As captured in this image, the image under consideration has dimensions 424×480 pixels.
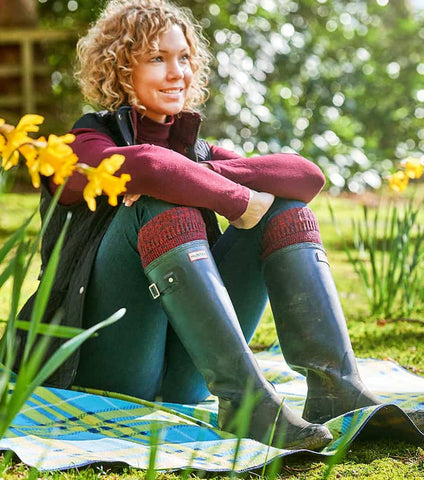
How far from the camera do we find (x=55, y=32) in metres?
7.74

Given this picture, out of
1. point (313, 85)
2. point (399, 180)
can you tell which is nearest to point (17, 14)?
point (313, 85)

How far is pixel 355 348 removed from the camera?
2.71m

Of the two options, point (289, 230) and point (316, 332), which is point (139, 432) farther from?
point (289, 230)

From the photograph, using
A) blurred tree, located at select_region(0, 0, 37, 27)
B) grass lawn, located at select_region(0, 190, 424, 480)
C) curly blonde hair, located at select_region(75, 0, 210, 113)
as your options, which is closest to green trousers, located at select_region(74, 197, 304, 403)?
grass lawn, located at select_region(0, 190, 424, 480)

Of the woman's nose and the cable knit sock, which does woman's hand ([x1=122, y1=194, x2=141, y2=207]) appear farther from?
the woman's nose

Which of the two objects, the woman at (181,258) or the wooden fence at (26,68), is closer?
the woman at (181,258)

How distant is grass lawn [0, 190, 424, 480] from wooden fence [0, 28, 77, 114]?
233 cm

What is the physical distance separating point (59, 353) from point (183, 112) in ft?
3.55

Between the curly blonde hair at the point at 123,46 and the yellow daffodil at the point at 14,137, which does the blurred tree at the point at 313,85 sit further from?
the yellow daffodil at the point at 14,137

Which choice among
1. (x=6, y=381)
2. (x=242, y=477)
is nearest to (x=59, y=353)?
(x=6, y=381)

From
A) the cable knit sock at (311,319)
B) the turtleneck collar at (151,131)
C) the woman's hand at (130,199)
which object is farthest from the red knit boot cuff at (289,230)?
the turtleneck collar at (151,131)

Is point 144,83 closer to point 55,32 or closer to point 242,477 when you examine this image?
point 242,477

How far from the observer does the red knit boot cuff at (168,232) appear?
1558mm

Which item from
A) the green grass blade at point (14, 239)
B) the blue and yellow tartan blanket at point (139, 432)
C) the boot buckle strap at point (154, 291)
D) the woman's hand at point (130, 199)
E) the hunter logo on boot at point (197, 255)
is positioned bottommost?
→ the blue and yellow tartan blanket at point (139, 432)
